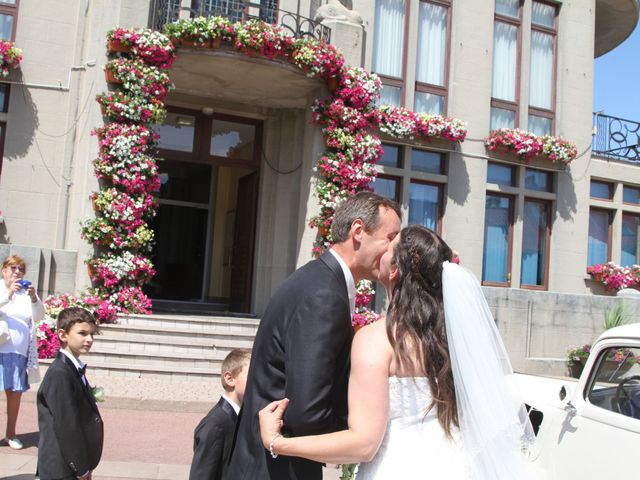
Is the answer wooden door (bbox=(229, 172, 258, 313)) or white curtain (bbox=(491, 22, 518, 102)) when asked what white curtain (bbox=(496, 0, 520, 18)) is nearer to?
white curtain (bbox=(491, 22, 518, 102))

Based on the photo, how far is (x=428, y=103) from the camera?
49.7 feet

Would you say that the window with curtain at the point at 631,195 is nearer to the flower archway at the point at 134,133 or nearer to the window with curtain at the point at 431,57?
the window with curtain at the point at 431,57

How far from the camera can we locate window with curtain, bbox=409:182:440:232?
14.9 m

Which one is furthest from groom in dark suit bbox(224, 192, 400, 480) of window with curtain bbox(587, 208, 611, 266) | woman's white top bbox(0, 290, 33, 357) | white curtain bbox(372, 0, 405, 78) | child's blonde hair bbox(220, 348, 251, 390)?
window with curtain bbox(587, 208, 611, 266)

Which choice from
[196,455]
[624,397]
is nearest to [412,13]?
[624,397]

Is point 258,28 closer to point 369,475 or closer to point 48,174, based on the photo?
point 48,174

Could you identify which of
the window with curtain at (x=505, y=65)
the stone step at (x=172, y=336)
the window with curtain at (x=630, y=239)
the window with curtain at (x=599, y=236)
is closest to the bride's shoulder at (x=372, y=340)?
the stone step at (x=172, y=336)

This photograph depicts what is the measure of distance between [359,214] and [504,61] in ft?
49.0

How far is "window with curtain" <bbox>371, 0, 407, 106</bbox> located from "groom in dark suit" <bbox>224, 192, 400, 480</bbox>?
492 inches

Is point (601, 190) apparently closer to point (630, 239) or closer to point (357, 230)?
point (630, 239)

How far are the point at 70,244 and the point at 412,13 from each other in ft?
30.2

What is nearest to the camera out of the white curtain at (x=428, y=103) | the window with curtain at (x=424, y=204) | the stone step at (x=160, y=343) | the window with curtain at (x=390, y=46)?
the stone step at (x=160, y=343)

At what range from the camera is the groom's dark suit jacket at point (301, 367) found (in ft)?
7.09

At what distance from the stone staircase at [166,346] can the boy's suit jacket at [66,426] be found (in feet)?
19.0
